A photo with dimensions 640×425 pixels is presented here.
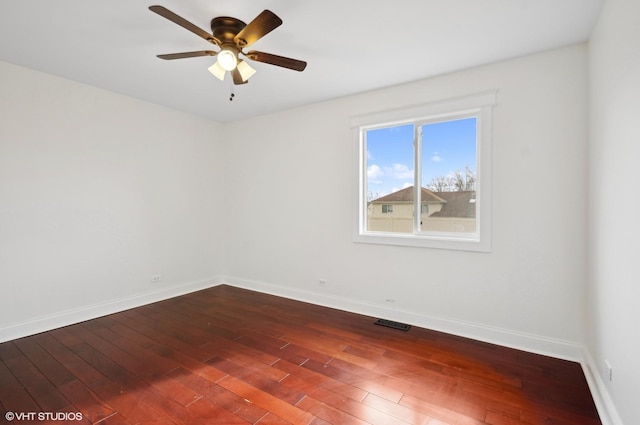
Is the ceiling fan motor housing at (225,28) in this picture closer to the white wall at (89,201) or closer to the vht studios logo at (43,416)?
the white wall at (89,201)

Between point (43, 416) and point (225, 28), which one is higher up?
point (225, 28)

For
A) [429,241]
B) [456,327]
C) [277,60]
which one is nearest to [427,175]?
[429,241]

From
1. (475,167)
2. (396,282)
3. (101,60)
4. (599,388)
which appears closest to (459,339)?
(396,282)

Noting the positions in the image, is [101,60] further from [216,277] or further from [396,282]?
[396,282]

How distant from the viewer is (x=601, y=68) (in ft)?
6.63

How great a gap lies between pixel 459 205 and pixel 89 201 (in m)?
4.13

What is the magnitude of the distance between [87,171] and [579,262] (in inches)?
197

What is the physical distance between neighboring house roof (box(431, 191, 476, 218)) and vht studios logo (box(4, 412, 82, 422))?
11.0 feet

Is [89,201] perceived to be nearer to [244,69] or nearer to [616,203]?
[244,69]

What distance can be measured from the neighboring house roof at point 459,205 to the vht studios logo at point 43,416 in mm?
3343

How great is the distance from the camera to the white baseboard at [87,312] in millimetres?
2848

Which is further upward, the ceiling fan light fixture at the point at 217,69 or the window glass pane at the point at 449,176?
the ceiling fan light fixture at the point at 217,69

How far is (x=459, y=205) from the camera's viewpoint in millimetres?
3057

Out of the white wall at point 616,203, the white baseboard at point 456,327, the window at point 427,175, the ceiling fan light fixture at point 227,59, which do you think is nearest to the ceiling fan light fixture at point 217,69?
the ceiling fan light fixture at point 227,59
